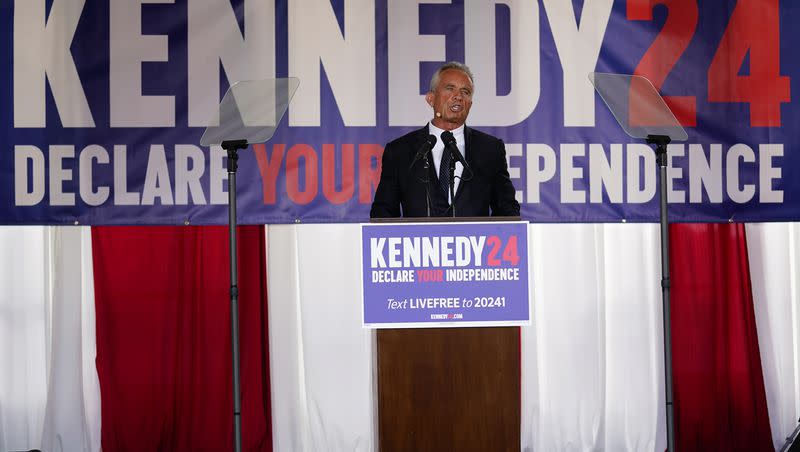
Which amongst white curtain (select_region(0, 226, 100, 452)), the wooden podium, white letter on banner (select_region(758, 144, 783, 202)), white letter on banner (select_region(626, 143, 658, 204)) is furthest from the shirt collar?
white curtain (select_region(0, 226, 100, 452))

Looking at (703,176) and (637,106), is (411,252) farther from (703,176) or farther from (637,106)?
(703,176)

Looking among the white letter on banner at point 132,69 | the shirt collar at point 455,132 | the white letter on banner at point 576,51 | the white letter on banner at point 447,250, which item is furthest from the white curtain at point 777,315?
the white letter on banner at point 132,69

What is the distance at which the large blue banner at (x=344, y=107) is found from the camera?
4059 millimetres

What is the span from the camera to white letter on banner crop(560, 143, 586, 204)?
4102 millimetres

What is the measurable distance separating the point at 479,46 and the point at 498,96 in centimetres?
27

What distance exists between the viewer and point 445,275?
8.00 ft

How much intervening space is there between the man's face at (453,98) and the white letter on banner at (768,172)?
1830 millimetres

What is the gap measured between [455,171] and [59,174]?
7.01 ft

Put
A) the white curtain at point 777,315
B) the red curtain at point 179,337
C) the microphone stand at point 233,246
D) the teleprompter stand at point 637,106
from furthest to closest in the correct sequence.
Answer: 1. the white curtain at point 777,315
2. the red curtain at point 179,337
3. the teleprompter stand at point 637,106
4. the microphone stand at point 233,246

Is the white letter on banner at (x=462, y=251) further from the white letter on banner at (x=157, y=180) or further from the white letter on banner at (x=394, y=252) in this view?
the white letter on banner at (x=157, y=180)

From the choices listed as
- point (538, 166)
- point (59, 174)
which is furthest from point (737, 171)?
point (59, 174)

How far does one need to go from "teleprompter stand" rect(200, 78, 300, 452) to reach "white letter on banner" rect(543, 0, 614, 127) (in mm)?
1353

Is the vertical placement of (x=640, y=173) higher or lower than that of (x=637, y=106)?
lower

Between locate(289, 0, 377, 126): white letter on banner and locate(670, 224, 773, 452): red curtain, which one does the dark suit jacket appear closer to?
locate(289, 0, 377, 126): white letter on banner
